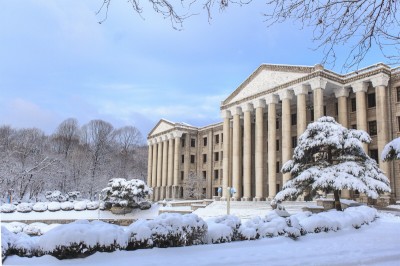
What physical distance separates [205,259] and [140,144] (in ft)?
241

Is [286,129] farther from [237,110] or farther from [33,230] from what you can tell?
[33,230]

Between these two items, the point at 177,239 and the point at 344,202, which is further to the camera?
the point at 344,202

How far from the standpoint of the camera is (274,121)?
38.8 meters

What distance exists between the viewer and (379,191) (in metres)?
19.3

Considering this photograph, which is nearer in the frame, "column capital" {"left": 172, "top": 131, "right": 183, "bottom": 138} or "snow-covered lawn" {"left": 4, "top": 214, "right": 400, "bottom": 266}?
"snow-covered lawn" {"left": 4, "top": 214, "right": 400, "bottom": 266}

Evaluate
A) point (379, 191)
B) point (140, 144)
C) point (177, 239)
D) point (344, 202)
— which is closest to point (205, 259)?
point (177, 239)

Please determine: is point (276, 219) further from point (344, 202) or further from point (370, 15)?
point (344, 202)

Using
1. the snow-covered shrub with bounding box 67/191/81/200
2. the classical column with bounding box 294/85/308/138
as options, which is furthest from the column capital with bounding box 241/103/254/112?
the snow-covered shrub with bounding box 67/191/81/200

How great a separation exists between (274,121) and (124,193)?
16901mm

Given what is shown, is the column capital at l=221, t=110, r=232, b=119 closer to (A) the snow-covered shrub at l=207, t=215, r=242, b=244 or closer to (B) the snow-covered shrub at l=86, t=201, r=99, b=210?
(B) the snow-covered shrub at l=86, t=201, r=99, b=210

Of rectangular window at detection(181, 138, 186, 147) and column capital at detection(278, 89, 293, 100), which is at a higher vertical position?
column capital at detection(278, 89, 293, 100)

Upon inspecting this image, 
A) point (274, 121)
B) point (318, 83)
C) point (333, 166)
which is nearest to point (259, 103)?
point (274, 121)

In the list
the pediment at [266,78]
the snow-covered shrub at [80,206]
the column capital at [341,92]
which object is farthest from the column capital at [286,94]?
the snow-covered shrub at [80,206]

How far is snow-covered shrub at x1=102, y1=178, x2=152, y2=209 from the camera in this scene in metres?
37.5
